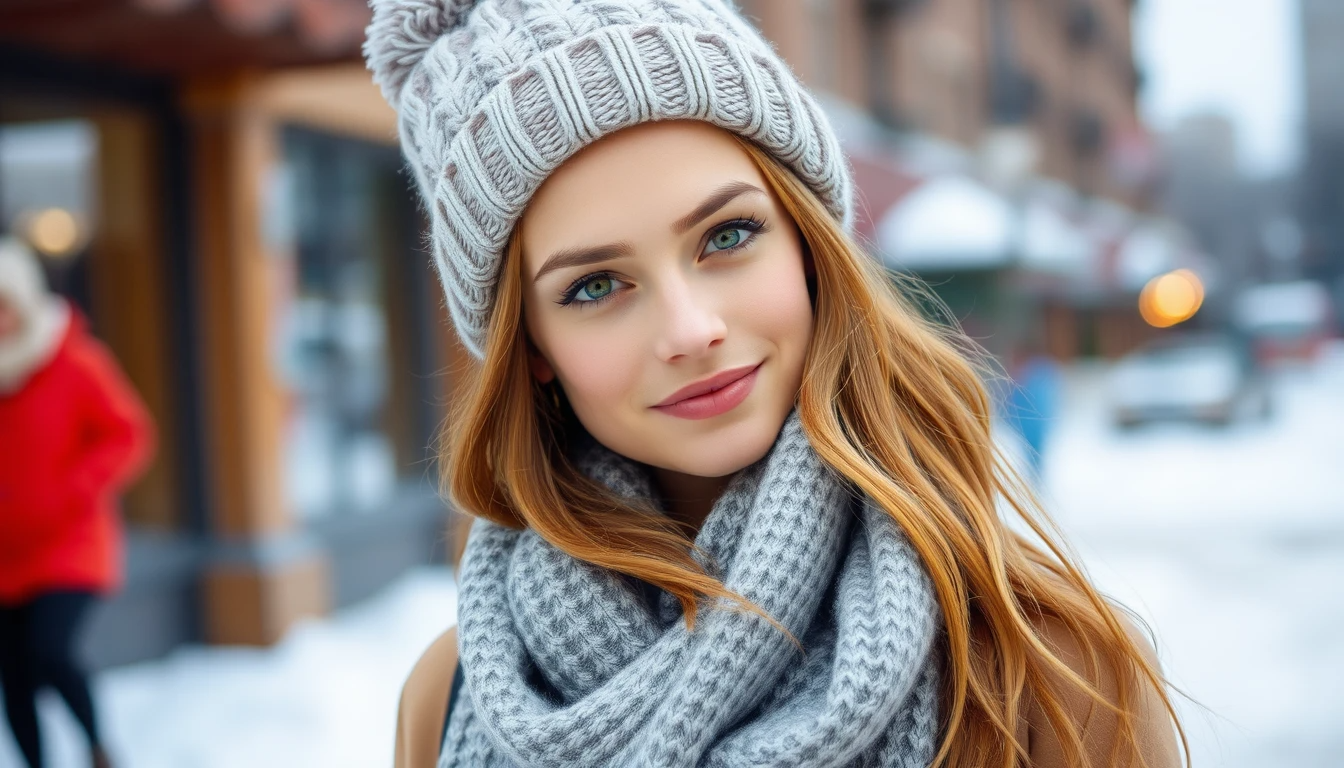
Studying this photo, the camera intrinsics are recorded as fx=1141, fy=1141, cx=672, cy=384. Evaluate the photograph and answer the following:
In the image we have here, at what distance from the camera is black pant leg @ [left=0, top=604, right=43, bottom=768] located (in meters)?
3.89

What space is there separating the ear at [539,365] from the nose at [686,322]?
1.05 ft

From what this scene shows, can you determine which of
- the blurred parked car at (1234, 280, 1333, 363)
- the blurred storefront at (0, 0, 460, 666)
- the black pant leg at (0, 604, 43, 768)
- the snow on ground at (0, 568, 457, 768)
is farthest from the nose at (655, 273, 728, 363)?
the blurred parked car at (1234, 280, 1333, 363)

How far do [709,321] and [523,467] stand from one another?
1.34 feet

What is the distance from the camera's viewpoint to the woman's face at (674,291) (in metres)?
1.47

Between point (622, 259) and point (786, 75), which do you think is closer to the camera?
point (622, 259)

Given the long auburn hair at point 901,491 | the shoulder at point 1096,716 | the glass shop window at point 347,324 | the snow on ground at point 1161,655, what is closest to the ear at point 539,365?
the long auburn hair at point 901,491

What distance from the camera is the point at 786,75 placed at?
62.7 inches

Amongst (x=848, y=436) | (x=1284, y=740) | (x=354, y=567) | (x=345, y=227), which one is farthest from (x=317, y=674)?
(x=848, y=436)

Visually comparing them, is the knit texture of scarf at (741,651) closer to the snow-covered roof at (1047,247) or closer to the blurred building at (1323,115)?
the snow-covered roof at (1047,247)

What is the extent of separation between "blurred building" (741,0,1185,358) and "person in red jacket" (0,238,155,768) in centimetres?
292

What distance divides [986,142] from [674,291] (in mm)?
16595

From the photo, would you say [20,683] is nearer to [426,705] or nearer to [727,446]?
[426,705]

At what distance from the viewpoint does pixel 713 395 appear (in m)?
1.51

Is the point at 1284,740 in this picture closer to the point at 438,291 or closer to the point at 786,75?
the point at 786,75
